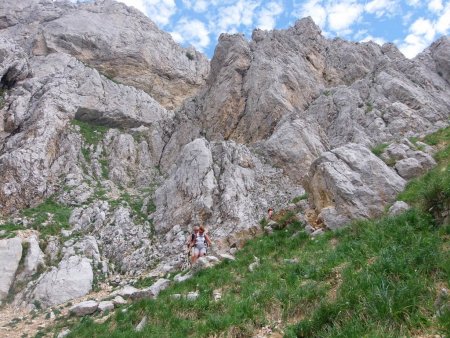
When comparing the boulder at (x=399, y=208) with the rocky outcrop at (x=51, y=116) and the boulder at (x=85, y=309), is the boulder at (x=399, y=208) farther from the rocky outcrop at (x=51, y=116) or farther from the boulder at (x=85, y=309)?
the rocky outcrop at (x=51, y=116)

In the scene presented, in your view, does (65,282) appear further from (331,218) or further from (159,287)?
(331,218)

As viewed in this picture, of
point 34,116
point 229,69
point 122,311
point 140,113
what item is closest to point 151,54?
point 140,113

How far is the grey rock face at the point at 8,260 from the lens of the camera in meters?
19.3

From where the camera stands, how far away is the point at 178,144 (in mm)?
40938

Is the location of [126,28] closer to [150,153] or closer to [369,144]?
[150,153]

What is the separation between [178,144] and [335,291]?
34000 millimetres

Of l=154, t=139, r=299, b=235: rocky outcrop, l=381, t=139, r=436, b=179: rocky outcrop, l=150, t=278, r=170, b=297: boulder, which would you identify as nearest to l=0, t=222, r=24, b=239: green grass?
l=154, t=139, r=299, b=235: rocky outcrop

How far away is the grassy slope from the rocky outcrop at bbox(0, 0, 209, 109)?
163 ft

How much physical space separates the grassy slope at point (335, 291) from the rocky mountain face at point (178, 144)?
4873 mm

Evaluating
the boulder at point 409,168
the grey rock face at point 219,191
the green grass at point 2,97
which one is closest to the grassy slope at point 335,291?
the boulder at point 409,168

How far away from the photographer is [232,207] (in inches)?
921

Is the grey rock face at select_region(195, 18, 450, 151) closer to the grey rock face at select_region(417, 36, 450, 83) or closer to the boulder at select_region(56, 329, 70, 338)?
the grey rock face at select_region(417, 36, 450, 83)

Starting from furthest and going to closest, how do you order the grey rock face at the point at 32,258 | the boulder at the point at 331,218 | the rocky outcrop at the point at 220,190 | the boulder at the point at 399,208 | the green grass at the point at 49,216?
the green grass at the point at 49,216
the rocky outcrop at the point at 220,190
the grey rock face at the point at 32,258
the boulder at the point at 331,218
the boulder at the point at 399,208

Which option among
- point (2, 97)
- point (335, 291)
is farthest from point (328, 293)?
point (2, 97)
